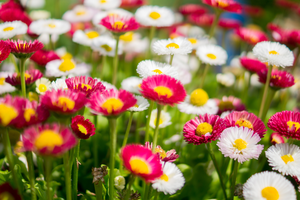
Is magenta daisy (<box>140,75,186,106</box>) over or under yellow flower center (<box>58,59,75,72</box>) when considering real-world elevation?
over

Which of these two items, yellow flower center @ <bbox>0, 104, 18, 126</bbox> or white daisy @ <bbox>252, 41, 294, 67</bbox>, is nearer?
yellow flower center @ <bbox>0, 104, 18, 126</bbox>

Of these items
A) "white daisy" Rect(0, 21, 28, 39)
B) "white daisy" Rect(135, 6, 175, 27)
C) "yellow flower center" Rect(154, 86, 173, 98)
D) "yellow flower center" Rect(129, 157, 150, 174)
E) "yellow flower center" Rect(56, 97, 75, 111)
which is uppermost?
"white daisy" Rect(135, 6, 175, 27)

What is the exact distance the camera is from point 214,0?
0.70 m

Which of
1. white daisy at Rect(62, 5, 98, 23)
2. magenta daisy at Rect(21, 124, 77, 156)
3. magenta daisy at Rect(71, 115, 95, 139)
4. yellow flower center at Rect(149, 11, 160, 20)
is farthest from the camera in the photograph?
white daisy at Rect(62, 5, 98, 23)

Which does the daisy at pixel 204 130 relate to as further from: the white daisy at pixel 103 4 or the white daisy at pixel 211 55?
the white daisy at pixel 103 4

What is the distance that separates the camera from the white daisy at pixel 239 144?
0.43 meters

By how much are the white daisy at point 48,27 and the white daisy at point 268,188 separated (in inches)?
23.1

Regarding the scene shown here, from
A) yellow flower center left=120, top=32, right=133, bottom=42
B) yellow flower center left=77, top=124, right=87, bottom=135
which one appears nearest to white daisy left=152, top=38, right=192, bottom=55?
yellow flower center left=77, top=124, right=87, bottom=135

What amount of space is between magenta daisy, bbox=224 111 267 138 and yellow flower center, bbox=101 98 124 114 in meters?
0.22

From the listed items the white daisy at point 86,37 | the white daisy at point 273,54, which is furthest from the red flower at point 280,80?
the white daisy at point 86,37

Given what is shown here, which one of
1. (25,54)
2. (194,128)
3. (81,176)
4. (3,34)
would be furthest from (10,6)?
(194,128)

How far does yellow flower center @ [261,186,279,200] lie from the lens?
0.39 meters

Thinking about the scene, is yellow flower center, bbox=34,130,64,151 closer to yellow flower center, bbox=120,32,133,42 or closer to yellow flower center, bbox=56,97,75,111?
yellow flower center, bbox=56,97,75,111

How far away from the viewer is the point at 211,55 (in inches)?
27.8
